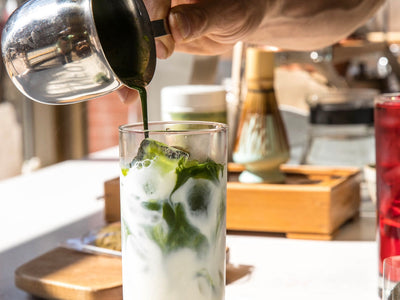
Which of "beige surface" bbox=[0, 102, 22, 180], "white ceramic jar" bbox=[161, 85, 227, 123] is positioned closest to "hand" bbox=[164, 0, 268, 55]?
"white ceramic jar" bbox=[161, 85, 227, 123]

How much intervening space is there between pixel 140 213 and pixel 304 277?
35 centimetres

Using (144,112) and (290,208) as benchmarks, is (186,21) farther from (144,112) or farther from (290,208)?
(290,208)

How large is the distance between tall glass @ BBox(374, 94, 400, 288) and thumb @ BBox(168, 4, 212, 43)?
247 mm

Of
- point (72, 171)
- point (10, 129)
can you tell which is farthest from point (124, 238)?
point (10, 129)

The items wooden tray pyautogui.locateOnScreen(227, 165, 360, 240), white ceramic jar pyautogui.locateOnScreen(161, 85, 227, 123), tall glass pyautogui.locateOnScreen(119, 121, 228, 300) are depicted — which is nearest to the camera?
tall glass pyautogui.locateOnScreen(119, 121, 228, 300)

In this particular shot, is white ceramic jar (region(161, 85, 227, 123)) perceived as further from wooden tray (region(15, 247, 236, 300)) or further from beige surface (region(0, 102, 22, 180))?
beige surface (region(0, 102, 22, 180))

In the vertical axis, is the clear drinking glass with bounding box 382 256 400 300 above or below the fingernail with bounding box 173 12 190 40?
below

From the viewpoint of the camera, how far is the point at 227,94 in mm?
1625

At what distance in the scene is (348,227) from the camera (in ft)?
3.79

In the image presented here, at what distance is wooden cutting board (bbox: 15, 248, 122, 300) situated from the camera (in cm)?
79

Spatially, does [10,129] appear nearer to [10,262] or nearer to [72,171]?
[72,171]

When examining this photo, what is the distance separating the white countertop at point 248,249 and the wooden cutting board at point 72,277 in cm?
3

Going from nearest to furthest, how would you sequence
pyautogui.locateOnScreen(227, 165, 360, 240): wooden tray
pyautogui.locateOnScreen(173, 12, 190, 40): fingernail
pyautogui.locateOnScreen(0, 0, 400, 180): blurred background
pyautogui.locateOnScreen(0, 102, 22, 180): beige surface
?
pyautogui.locateOnScreen(173, 12, 190, 40): fingernail
pyautogui.locateOnScreen(227, 165, 360, 240): wooden tray
pyautogui.locateOnScreen(0, 0, 400, 180): blurred background
pyautogui.locateOnScreen(0, 102, 22, 180): beige surface

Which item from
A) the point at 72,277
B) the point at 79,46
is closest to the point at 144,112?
the point at 79,46
